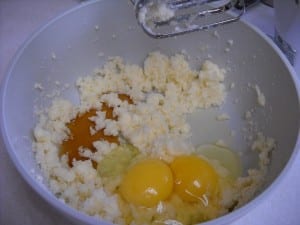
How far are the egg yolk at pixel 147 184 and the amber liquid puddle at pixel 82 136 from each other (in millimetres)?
117

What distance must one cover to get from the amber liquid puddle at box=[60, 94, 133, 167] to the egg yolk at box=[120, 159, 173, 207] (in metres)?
0.12

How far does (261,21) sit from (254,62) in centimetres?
21

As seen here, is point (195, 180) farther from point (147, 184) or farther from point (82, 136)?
point (82, 136)

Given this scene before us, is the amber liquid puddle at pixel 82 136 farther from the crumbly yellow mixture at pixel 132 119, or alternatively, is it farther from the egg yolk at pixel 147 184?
the egg yolk at pixel 147 184

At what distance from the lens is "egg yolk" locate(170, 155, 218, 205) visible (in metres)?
0.78

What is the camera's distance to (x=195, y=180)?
0.78m

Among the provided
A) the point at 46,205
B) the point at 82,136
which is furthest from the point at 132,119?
the point at 46,205

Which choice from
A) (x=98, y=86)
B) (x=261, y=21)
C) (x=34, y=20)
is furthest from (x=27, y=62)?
(x=261, y=21)

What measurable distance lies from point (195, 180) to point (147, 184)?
0.31 feet

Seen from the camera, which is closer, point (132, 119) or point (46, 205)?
point (46, 205)

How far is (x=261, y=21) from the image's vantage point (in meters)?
1.05

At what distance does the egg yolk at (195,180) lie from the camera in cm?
78

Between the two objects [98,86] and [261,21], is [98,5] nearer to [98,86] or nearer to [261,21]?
[98,86]

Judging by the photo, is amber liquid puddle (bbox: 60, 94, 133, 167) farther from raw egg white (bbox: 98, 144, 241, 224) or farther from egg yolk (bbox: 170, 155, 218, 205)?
egg yolk (bbox: 170, 155, 218, 205)
